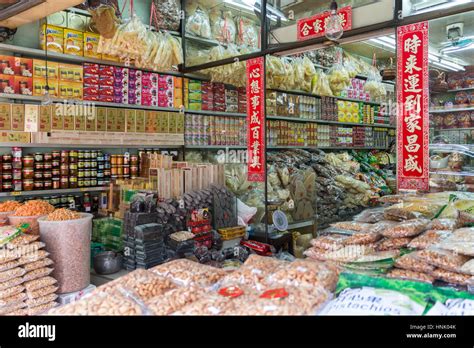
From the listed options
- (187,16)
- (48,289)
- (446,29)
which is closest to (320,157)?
(187,16)

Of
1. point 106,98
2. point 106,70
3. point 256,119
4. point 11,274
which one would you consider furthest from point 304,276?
point 106,70

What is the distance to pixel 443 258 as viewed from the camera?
1.69m

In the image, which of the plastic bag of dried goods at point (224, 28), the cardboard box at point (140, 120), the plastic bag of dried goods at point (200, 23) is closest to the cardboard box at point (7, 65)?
the cardboard box at point (140, 120)

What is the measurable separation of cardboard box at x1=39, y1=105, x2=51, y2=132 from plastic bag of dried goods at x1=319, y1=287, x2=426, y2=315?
3458mm

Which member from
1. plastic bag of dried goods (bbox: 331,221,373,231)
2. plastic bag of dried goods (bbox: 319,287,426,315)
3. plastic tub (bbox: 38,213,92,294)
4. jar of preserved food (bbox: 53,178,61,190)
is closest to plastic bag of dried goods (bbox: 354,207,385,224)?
plastic bag of dried goods (bbox: 331,221,373,231)

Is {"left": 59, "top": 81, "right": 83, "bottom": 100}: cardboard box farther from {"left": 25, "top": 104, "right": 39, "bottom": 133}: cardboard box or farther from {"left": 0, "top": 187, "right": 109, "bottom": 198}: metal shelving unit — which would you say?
{"left": 0, "top": 187, "right": 109, "bottom": 198}: metal shelving unit

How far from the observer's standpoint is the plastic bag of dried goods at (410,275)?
1.68m

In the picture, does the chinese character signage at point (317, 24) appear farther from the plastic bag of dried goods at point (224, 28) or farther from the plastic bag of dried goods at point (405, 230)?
the plastic bag of dried goods at point (405, 230)

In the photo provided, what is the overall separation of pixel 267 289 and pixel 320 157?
15.8 ft

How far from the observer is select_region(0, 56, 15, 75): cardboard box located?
3.67 m

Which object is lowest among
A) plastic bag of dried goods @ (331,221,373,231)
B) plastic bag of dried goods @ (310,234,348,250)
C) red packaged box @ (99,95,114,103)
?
plastic bag of dried goods @ (310,234,348,250)

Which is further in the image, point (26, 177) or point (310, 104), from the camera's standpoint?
point (310, 104)

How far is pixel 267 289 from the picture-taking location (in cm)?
134
